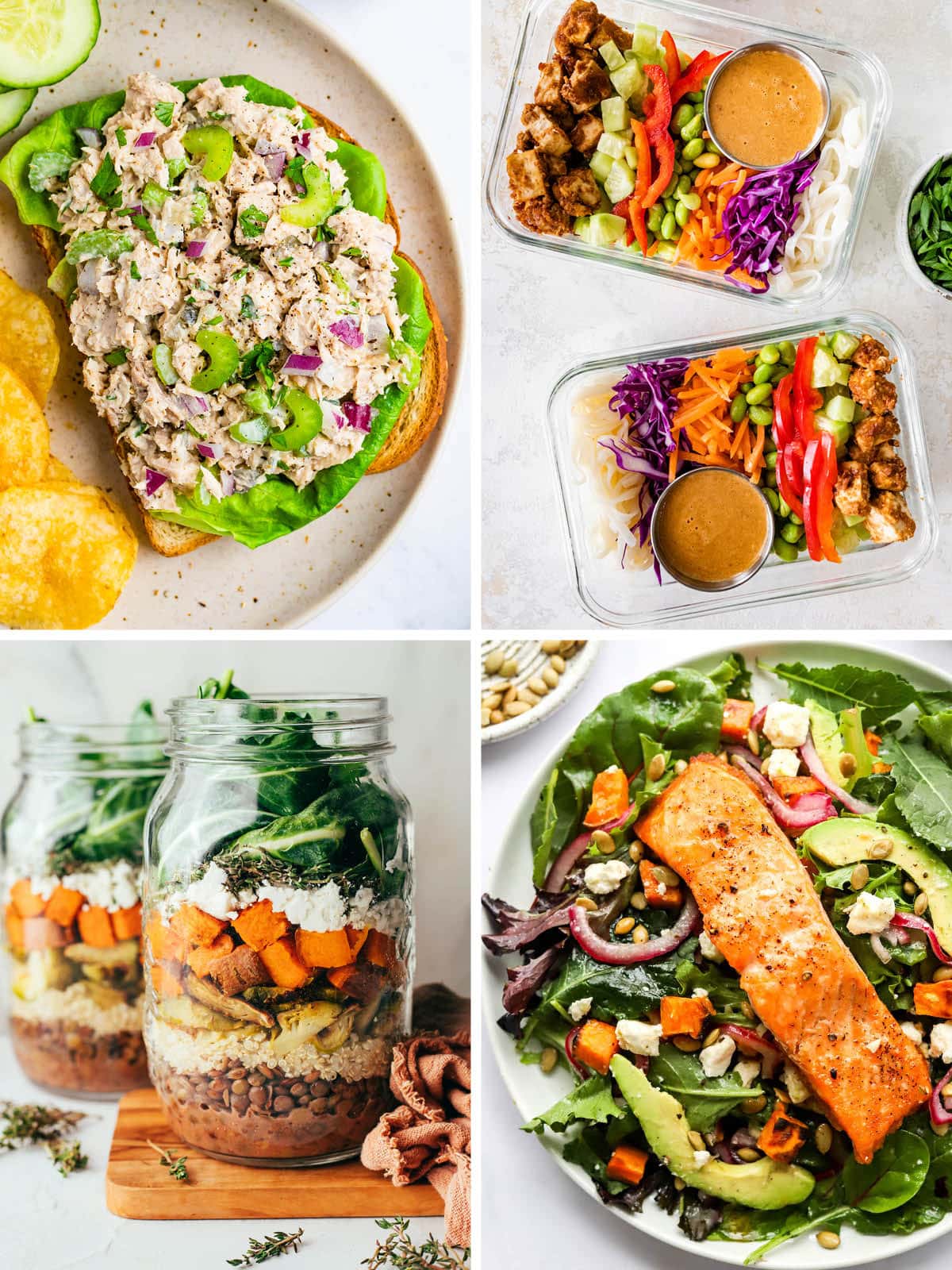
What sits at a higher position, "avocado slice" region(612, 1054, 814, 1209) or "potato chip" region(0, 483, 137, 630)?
"potato chip" region(0, 483, 137, 630)

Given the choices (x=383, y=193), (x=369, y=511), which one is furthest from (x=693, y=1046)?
(x=383, y=193)

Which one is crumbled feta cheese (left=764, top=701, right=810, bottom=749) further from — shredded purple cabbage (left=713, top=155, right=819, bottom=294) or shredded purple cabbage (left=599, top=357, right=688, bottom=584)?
shredded purple cabbage (left=713, top=155, right=819, bottom=294)

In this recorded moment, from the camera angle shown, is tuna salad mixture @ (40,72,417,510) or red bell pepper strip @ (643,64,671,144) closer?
tuna salad mixture @ (40,72,417,510)

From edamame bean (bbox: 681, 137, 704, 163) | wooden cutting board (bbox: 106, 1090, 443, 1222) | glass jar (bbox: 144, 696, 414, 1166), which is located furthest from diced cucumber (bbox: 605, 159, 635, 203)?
wooden cutting board (bbox: 106, 1090, 443, 1222)

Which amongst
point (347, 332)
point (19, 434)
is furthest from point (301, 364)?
point (19, 434)

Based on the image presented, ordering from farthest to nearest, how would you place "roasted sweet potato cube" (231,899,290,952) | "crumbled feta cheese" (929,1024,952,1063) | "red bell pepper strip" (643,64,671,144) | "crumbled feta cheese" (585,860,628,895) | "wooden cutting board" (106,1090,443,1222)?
"red bell pepper strip" (643,64,671,144) → "crumbled feta cheese" (585,860,628,895) → "crumbled feta cheese" (929,1024,952,1063) → "wooden cutting board" (106,1090,443,1222) → "roasted sweet potato cube" (231,899,290,952)

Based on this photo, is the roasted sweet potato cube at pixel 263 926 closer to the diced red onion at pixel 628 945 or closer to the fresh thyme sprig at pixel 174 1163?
the fresh thyme sprig at pixel 174 1163
